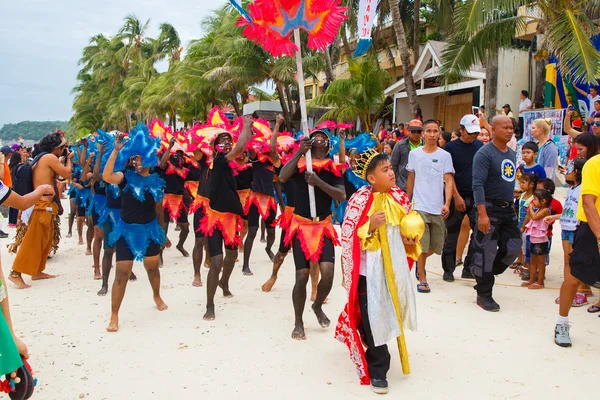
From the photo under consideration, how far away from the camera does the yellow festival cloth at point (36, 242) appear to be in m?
7.18

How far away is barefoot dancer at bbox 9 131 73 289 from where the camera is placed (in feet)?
22.2

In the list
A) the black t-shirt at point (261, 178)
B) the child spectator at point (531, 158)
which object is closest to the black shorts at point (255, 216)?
the black t-shirt at point (261, 178)

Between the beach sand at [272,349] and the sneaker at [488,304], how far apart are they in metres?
0.09

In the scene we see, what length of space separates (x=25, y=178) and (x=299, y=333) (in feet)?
17.7

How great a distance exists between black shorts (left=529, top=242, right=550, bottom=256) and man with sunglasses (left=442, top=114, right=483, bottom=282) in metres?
0.76

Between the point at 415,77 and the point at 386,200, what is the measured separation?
17.4 meters

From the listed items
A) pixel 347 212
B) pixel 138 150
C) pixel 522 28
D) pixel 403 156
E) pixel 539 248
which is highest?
pixel 522 28

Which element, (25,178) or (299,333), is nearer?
(299,333)

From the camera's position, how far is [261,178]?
793 centimetres

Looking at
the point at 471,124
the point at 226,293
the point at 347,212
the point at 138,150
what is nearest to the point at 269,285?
the point at 226,293

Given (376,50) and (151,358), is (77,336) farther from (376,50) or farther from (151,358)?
(376,50)

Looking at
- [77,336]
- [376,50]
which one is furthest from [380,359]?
[376,50]

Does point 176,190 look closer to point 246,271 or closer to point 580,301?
point 246,271

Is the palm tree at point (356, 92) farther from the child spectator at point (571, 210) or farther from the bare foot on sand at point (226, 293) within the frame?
the child spectator at point (571, 210)
